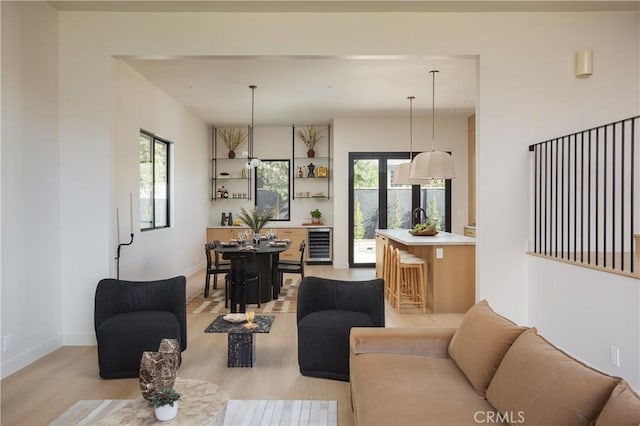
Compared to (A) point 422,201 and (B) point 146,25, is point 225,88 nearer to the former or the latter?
(B) point 146,25

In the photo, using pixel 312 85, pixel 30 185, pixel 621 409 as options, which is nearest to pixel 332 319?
pixel 621 409

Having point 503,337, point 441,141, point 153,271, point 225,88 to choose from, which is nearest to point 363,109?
point 441,141

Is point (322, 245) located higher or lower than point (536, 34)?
lower

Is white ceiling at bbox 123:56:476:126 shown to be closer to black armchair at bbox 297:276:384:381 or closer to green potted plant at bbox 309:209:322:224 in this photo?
green potted plant at bbox 309:209:322:224

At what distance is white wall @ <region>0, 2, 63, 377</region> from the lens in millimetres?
3398

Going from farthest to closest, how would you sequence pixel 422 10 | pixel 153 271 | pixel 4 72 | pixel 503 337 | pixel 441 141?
pixel 441 141
pixel 153 271
pixel 422 10
pixel 4 72
pixel 503 337

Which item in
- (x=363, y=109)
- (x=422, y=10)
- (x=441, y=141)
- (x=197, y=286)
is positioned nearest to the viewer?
(x=422, y=10)

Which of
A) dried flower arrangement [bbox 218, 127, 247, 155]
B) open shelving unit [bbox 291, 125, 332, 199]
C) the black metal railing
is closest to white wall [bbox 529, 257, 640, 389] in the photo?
the black metal railing

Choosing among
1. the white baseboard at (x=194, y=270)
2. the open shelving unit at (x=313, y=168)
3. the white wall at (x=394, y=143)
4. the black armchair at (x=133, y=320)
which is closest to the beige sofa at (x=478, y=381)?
the black armchair at (x=133, y=320)

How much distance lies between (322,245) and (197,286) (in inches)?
123

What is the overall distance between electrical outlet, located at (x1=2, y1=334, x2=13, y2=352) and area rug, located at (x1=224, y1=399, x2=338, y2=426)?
6.20ft

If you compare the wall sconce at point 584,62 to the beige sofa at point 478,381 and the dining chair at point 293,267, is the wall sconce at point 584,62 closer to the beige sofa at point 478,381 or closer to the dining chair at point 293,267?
the beige sofa at point 478,381

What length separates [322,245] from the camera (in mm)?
9336

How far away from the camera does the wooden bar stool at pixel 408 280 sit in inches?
209
